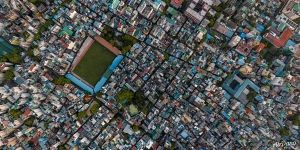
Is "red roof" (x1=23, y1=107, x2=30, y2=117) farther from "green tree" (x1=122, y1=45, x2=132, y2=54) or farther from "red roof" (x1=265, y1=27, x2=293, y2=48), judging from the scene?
"red roof" (x1=265, y1=27, x2=293, y2=48)

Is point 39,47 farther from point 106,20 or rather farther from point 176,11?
point 176,11

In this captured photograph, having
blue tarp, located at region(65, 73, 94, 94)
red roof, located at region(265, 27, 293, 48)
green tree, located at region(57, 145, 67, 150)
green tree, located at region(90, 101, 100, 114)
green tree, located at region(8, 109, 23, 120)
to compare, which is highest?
red roof, located at region(265, 27, 293, 48)

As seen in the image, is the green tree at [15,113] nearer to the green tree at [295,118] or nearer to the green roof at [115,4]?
the green roof at [115,4]

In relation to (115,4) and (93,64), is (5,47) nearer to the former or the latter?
(93,64)

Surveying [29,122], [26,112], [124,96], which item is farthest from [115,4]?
[29,122]

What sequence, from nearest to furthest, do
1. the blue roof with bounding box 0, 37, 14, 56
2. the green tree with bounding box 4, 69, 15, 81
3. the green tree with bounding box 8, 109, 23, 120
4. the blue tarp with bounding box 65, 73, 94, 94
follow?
the green tree with bounding box 8, 109, 23, 120
the green tree with bounding box 4, 69, 15, 81
the blue roof with bounding box 0, 37, 14, 56
the blue tarp with bounding box 65, 73, 94, 94

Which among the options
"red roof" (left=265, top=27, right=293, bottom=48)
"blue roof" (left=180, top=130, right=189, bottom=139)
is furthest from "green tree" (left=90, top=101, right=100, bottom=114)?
"red roof" (left=265, top=27, right=293, bottom=48)

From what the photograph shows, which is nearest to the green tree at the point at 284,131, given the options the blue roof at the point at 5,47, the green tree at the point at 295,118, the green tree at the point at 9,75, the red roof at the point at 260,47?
the green tree at the point at 295,118
